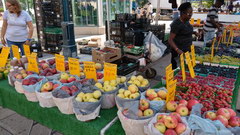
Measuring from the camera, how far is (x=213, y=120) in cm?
145

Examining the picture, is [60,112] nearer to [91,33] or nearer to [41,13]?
[41,13]

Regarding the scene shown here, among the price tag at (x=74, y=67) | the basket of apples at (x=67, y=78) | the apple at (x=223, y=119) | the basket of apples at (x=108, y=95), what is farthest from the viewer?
the price tag at (x=74, y=67)

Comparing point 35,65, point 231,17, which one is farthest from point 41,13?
point 231,17

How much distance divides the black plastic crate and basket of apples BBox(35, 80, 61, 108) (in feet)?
4.89

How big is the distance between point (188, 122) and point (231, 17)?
1307cm

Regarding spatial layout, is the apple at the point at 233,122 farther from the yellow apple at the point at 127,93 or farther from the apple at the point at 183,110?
the yellow apple at the point at 127,93

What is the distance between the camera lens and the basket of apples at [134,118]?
147 cm

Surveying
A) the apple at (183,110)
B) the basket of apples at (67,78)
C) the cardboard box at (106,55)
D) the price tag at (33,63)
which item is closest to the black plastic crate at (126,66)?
the cardboard box at (106,55)

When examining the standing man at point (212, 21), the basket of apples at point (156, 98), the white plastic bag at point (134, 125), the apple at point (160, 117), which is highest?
the standing man at point (212, 21)

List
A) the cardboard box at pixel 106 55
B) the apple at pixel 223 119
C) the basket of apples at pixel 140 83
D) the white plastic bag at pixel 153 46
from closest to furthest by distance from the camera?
the apple at pixel 223 119 < the basket of apples at pixel 140 83 < the cardboard box at pixel 106 55 < the white plastic bag at pixel 153 46

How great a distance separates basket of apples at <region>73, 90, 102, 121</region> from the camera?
5.59 ft

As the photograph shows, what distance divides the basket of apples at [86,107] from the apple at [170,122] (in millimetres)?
665

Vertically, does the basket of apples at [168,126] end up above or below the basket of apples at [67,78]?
below

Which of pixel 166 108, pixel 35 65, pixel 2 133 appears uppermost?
pixel 35 65
